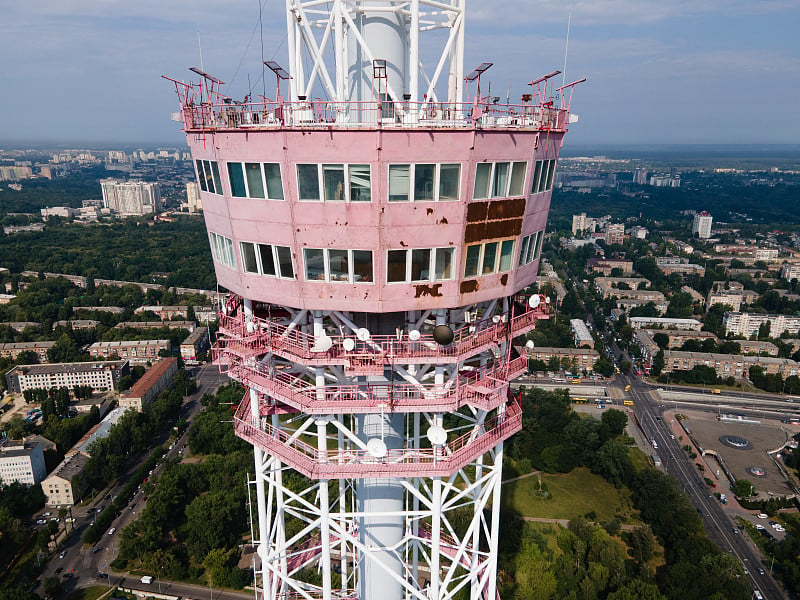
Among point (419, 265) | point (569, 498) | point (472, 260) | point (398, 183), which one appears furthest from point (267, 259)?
point (569, 498)

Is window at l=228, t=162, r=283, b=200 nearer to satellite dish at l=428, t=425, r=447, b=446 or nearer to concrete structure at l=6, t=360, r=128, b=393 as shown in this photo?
satellite dish at l=428, t=425, r=447, b=446

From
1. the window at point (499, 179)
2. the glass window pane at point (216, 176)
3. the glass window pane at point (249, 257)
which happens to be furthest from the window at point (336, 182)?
the glass window pane at point (216, 176)

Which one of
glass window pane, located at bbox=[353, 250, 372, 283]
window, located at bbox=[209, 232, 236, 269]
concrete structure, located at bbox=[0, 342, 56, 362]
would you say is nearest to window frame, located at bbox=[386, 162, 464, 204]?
glass window pane, located at bbox=[353, 250, 372, 283]

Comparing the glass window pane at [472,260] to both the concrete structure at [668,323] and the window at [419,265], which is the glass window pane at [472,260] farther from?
the concrete structure at [668,323]

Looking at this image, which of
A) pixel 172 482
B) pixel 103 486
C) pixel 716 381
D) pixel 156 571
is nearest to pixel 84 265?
pixel 103 486

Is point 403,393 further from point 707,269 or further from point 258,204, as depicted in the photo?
point 707,269

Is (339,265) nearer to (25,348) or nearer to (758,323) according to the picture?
(25,348)

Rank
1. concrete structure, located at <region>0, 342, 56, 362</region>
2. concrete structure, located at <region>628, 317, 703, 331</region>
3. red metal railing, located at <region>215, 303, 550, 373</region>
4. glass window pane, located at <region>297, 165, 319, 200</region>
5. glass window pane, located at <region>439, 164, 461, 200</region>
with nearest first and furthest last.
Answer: glass window pane, located at <region>297, 165, 319, 200</region>
glass window pane, located at <region>439, 164, 461, 200</region>
red metal railing, located at <region>215, 303, 550, 373</region>
concrete structure, located at <region>0, 342, 56, 362</region>
concrete structure, located at <region>628, 317, 703, 331</region>

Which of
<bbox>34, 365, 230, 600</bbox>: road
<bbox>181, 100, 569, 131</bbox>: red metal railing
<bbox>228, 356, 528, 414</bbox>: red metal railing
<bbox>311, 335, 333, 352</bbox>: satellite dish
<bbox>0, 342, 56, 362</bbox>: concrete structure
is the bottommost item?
<bbox>34, 365, 230, 600</bbox>: road
